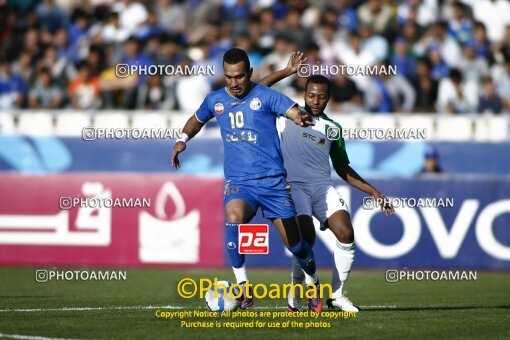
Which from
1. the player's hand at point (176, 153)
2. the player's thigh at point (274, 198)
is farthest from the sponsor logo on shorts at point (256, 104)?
the player's hand at point (176, 153)

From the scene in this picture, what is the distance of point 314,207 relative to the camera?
11.9 m

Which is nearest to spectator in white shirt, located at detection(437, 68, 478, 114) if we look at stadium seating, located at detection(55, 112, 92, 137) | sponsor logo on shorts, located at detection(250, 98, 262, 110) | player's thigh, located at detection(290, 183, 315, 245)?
stadium seating, located at detection(55, 112, 92, 137)

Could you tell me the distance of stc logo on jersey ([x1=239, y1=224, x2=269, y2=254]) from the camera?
11.1 metres

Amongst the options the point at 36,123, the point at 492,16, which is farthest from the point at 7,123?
the point at 492,16

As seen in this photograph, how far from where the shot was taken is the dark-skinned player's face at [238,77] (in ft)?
36.0

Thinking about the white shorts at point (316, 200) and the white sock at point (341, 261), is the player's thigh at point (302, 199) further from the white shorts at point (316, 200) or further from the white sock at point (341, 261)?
the white sock at point (341, 261)

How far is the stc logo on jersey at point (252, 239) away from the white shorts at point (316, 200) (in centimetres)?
64

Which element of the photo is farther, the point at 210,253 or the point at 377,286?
the point at 210,253

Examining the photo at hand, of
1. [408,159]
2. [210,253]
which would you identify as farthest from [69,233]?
[408,159]

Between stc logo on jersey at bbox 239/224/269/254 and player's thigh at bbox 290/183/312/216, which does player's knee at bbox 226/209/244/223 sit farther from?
player's thigh at bbox 290/183/312/216

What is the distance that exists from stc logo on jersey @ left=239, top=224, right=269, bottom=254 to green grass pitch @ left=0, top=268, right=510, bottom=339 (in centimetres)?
80

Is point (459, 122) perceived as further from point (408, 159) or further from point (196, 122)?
point (196, 122)

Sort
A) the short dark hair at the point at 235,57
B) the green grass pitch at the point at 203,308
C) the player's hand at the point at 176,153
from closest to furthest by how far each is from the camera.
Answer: the green grass pitch at the point at 203,308, the short dark hair at the point at 235,57, the player's hand at the point at 176,153

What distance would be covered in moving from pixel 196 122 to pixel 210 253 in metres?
7.42
